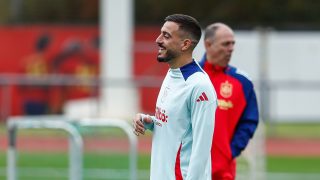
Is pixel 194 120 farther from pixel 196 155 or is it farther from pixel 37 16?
pixel 37 16

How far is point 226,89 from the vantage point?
862cm

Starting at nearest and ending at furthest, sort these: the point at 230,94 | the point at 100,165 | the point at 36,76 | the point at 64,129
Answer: the point at 230,94, the point at 64,129, the point at 100,165, the point at 36,76

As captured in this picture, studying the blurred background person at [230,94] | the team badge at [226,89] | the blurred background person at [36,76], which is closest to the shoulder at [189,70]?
the blurred background person at [230,94]

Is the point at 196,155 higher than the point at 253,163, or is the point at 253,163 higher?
the point at 196,155

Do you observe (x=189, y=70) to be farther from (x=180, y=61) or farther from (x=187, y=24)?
(x=187, y=24)

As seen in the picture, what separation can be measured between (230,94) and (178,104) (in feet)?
7.08

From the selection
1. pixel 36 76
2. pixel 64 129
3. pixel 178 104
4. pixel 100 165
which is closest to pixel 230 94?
pixel 178 104

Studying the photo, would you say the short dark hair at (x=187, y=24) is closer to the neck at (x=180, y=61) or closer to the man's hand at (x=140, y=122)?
the neck at (x=180, y=61)

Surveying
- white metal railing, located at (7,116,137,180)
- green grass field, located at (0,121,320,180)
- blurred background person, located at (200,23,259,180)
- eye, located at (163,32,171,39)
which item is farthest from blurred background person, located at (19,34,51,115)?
eye, located at (163,32,171,39)

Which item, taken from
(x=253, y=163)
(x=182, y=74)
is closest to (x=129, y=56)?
(x=253, y=163)

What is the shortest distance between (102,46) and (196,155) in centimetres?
2554

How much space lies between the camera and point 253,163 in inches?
566

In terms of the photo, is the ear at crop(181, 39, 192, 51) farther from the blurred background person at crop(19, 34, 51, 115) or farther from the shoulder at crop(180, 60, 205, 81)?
the blurred background person at crop(19, 34, 51, 115)

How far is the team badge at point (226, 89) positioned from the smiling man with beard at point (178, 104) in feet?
6.53
